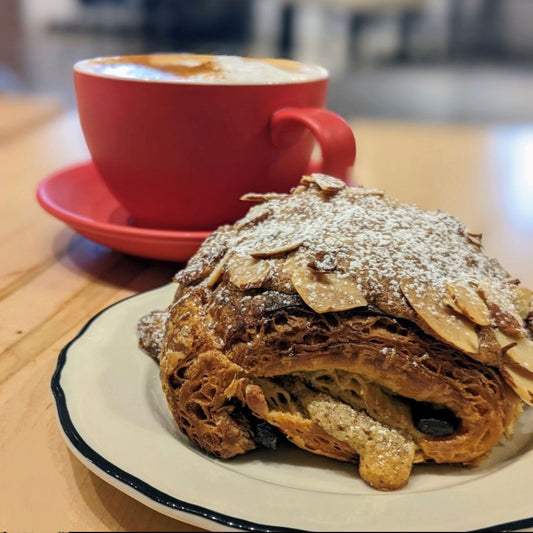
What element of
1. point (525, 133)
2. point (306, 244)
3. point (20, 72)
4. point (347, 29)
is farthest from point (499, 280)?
point (347, 29)

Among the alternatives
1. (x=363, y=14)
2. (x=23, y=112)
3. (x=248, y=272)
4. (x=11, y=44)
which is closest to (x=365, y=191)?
(x=248, y=272)

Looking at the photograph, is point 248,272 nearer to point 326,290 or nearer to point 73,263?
point 326,290

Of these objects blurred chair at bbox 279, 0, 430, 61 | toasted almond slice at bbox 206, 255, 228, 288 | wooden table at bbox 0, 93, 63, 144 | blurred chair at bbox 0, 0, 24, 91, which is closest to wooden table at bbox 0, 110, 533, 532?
wooden table at bbox 0, 93, 63, 144

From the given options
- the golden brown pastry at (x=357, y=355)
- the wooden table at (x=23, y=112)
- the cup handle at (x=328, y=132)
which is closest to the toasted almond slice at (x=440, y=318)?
the golden brown pastry at (x=357, y=355)

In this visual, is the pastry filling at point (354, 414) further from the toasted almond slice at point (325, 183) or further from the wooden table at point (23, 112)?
the wooden table at point (23, 112)

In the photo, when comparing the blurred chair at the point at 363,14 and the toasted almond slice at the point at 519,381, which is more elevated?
the toasted almond slice at the point at 519,381

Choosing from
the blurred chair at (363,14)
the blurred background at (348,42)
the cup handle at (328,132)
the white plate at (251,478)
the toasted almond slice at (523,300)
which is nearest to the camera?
the white plate at (251,478)

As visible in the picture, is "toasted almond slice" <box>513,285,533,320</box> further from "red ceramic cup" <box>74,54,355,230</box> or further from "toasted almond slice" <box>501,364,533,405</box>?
"red ceramic cup" <box>74,54,355,230</box>
